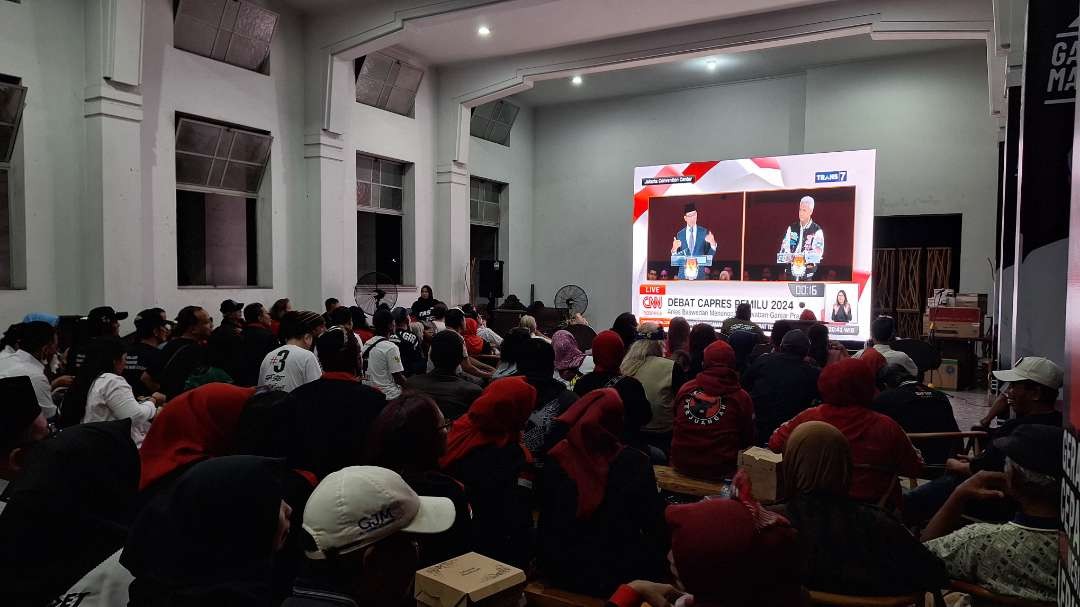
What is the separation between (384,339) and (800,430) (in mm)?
3315

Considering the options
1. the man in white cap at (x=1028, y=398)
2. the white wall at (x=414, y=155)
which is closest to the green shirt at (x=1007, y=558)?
the man in white cap at (x=1028, y=398)

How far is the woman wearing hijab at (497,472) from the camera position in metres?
2.27

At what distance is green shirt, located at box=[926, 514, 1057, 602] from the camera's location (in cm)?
183

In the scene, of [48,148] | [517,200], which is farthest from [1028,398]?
[517,200]

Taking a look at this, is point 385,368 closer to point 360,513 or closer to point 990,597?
point 360,513

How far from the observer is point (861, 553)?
1.86 m

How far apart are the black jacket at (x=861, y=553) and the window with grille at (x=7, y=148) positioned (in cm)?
746

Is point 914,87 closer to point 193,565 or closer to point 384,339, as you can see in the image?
point 384,339

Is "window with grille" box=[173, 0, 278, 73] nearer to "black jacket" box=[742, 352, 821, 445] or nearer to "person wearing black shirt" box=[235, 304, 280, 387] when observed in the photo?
"person wearing black shirt" box=[235, 304, 280, 387]

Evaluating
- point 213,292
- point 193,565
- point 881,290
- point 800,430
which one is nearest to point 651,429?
point 800,430

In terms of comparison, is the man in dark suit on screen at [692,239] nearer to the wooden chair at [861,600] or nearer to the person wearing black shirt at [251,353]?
the person wearing black shirt at [251,353]

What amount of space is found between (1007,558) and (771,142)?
35.5ft

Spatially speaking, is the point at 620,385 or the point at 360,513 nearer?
the point at 360,513

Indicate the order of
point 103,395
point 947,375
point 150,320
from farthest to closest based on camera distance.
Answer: point 947,375 < point 150,320 < point 103,395
